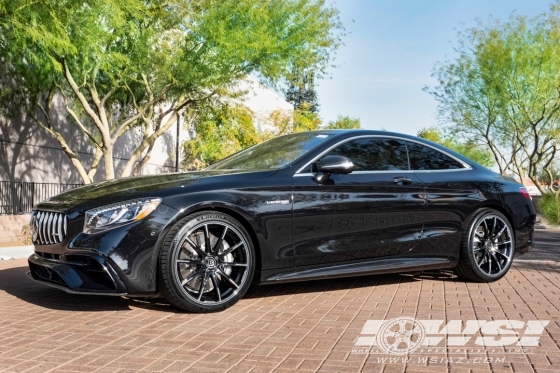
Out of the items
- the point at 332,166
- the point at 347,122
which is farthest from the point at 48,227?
the point at 347,122

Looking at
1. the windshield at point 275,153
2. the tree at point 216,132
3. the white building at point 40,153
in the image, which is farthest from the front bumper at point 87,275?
the tree at point 216,132

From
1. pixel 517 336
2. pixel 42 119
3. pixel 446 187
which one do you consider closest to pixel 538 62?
pixel 42 119

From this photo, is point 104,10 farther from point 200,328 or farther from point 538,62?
point 538,62

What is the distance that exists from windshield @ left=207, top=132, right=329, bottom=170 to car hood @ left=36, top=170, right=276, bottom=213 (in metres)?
0.35

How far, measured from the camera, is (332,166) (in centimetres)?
595

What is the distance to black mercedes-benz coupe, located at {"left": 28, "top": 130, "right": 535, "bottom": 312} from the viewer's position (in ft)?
17.1

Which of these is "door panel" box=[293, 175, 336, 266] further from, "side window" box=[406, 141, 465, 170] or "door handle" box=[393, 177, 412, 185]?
"side window" box=[406, 141, 465, 170]

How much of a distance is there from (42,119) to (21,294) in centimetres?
1759

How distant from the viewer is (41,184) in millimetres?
21828

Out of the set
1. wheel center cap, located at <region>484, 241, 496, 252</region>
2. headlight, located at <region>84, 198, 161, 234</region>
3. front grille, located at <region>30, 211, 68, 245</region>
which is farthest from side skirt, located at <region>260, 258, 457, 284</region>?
front grille, located at <region>30, 211, 68, 245</region>

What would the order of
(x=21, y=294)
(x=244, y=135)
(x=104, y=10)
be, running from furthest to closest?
(x=244, y=135), (x=104, y=10), (x=21, y=294)

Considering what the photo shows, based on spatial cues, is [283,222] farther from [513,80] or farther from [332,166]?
[513,80]

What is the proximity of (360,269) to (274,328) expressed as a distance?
1.52 metres

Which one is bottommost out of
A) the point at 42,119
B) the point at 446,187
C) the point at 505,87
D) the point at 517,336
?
the point at 517,336
